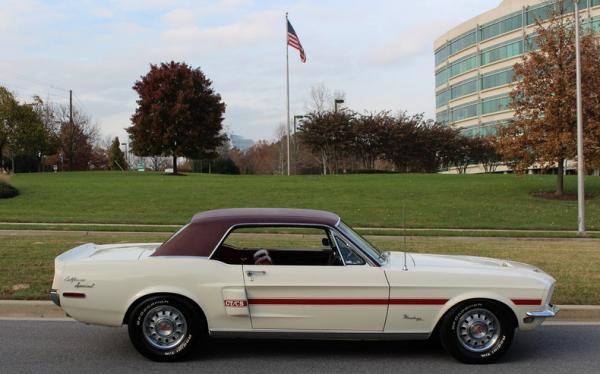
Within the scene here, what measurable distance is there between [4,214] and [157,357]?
1760 cm

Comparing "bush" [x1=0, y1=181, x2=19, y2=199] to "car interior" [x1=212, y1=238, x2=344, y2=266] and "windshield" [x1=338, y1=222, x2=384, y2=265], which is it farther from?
"windshield" [x1=338, y1=222, x2=384, y2=265]

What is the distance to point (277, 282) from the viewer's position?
5215 millimetres

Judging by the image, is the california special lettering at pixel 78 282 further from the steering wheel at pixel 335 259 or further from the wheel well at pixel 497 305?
the wheel well at pixel 497 305

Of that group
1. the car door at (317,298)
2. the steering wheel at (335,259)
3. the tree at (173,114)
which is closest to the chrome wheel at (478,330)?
the car door at (317,298)

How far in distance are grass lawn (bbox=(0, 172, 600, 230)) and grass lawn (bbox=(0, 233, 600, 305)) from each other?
4.94 meters

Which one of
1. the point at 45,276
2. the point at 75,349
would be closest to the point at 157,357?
the point at 75,349

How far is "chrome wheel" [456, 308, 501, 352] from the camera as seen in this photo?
5.27 m

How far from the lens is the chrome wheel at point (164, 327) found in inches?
208

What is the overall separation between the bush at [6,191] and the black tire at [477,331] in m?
24.2

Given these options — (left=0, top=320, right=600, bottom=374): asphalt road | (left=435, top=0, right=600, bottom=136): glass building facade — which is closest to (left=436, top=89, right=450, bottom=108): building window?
(left=435, top=0, right=600, bottom=136): glass building facade

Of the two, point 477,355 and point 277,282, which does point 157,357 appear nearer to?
point 277,282

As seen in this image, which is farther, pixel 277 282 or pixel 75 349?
pixel 75 349

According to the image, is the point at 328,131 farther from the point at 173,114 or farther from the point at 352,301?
the point at 352,301

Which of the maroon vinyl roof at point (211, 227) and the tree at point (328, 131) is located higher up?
the tree at point (328, 131)
